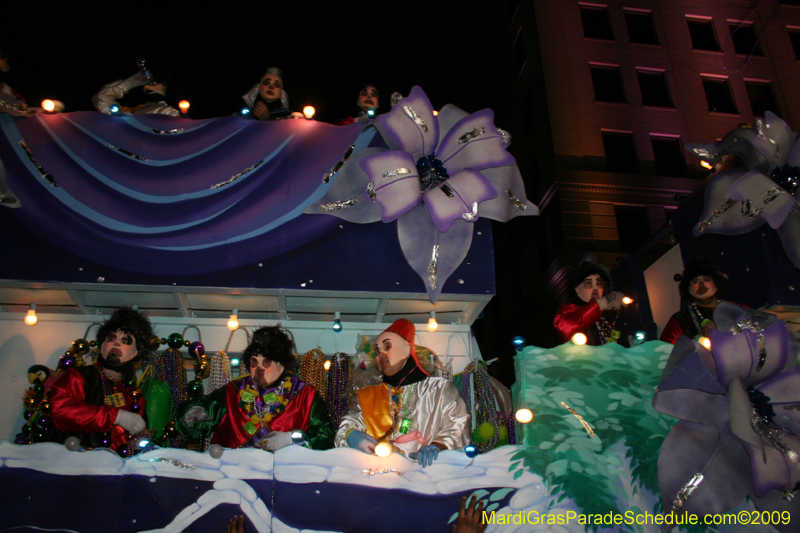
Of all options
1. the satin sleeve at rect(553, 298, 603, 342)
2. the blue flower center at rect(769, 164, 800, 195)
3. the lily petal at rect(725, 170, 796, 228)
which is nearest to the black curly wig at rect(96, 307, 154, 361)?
the satin sleeve at rect(553, 298, 603, 342)

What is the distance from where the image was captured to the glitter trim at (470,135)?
11.5ft

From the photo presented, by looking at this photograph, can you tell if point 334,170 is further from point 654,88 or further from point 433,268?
point 654,88

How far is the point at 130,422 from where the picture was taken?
306 centimetres

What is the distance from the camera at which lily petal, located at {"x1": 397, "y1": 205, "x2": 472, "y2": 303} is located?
3.51 m

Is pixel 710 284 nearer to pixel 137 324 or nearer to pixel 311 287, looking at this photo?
pixel 311 287

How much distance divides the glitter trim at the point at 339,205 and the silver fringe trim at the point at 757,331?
7.26 ft

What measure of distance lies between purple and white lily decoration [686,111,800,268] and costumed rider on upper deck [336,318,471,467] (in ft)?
7.64

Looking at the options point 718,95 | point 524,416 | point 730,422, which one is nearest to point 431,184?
point 524,416

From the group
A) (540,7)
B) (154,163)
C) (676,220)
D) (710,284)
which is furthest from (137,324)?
(540,7)

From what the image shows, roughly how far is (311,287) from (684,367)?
6.72 feet

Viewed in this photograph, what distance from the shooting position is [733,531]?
269 cm

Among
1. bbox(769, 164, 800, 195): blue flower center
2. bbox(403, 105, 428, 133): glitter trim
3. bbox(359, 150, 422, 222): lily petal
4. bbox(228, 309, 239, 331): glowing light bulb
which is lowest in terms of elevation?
bbox(228, 309, 239, 331): glowing light bulb

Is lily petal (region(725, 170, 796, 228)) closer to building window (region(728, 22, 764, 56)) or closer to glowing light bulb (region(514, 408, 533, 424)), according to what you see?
glowing light bulb (region(514, 408, 533, 424))

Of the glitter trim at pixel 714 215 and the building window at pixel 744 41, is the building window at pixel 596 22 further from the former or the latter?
the glitter trim at pixel 714 215
